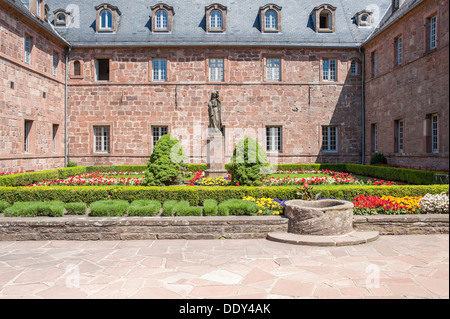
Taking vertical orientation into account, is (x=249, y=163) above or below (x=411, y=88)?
below

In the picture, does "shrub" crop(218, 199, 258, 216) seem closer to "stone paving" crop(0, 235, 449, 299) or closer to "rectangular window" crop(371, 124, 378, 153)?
"stone paving" crop(0, 235, 449, 299)

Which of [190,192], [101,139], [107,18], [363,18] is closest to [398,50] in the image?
[363,18]

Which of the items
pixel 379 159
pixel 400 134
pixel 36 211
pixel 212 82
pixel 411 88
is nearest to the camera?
pixel 36 211

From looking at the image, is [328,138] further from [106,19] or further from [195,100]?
[106,19]

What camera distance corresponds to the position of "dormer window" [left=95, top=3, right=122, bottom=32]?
72.1 feet

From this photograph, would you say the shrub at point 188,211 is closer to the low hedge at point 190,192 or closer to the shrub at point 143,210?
the shrub at point 143,210

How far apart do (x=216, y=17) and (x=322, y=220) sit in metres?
18.2

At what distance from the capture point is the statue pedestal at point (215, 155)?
559 inches

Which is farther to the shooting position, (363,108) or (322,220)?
(363,108)

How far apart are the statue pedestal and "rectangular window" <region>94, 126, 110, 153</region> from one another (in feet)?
33.1

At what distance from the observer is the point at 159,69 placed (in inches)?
862

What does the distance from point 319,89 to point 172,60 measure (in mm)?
8897

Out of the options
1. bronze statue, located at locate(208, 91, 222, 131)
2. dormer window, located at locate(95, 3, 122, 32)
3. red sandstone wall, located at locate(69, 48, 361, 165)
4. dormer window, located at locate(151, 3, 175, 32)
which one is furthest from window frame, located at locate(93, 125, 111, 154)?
bronze statue, located at locate(208, 91, 222, 131)

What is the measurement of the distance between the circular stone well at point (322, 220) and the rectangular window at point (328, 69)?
1633 cm
